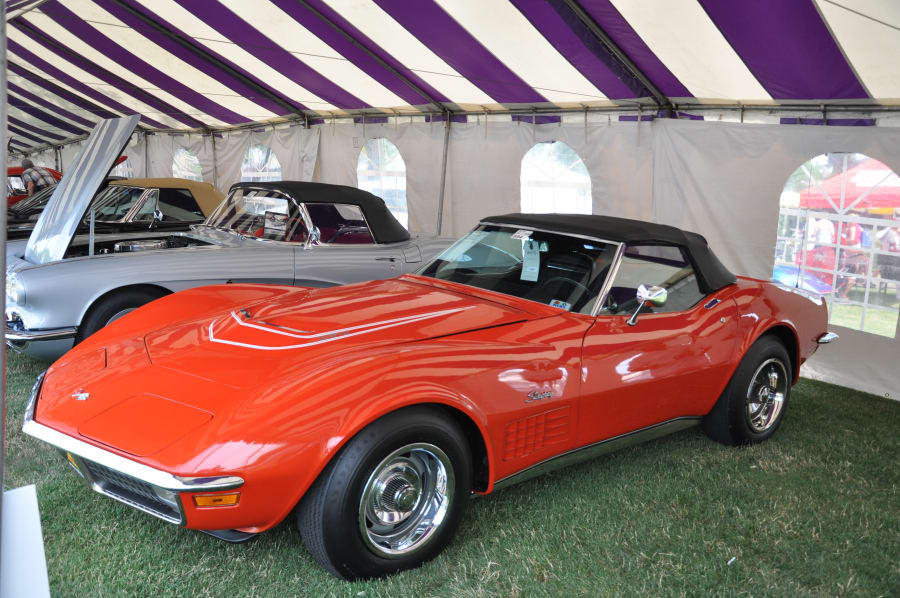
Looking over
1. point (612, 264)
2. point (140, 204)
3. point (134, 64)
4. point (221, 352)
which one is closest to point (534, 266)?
point (612, 264)

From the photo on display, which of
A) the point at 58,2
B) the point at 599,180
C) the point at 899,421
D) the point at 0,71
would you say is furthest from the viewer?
the point at 58,2

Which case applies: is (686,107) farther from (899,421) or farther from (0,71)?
(0,71)

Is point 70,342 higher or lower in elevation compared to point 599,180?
lower

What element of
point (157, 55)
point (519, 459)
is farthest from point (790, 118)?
point (157, 55)

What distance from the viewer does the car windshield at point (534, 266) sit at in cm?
348

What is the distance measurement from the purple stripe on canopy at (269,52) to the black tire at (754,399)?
6.44m

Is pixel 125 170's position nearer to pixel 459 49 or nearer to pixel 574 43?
pixel 459 49

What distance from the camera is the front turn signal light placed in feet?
7.38

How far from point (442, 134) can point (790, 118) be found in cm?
464

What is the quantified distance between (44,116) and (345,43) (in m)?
13.3

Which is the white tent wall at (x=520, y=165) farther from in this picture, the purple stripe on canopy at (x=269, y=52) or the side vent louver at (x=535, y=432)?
the side vent louver at (x=535, y=432)

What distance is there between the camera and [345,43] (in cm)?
786

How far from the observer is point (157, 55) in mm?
10102

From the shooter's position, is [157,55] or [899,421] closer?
[899,421]
